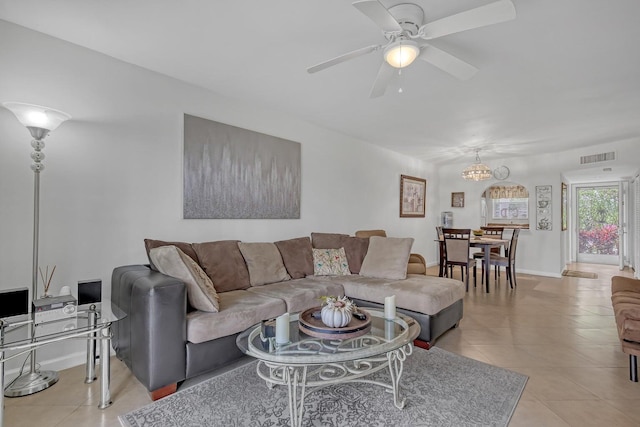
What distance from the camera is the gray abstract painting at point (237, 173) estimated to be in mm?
3100

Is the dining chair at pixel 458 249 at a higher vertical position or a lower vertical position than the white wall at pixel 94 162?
lower

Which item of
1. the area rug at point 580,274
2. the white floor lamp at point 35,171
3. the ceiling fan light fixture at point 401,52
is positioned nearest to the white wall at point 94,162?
the white floor lamp at point 35,171

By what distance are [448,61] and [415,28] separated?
1.11 ft

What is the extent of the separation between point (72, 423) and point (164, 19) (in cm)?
251

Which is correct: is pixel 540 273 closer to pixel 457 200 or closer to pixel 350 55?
pixel 457 200

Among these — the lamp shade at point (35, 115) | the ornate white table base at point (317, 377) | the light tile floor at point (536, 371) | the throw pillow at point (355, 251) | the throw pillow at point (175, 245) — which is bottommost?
the light tile floor at point (536, 371)

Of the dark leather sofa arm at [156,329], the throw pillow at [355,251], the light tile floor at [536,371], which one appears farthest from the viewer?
the throw pillow at [355,251]

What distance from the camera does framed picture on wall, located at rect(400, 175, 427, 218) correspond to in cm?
633

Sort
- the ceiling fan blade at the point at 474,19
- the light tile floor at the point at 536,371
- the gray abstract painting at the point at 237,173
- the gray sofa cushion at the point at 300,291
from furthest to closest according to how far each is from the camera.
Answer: the gray abstract painting at the point at 237,173, the gray sofa cushion at the point at 300,291, the light tile floor at the point at 536,371, the ceiling fan blade at the point at 474,19

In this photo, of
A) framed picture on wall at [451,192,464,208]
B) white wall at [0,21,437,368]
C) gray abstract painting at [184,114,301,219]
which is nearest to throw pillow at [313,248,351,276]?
gray abstract painting at [184,114,301,219]

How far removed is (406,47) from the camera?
76.1 inches

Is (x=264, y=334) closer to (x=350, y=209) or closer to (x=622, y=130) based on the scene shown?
(x=350, y=209)

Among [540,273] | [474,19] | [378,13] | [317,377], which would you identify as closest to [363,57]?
[378,13]

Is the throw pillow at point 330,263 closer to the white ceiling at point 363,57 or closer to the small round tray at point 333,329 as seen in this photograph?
the small round tray at point 333,329
